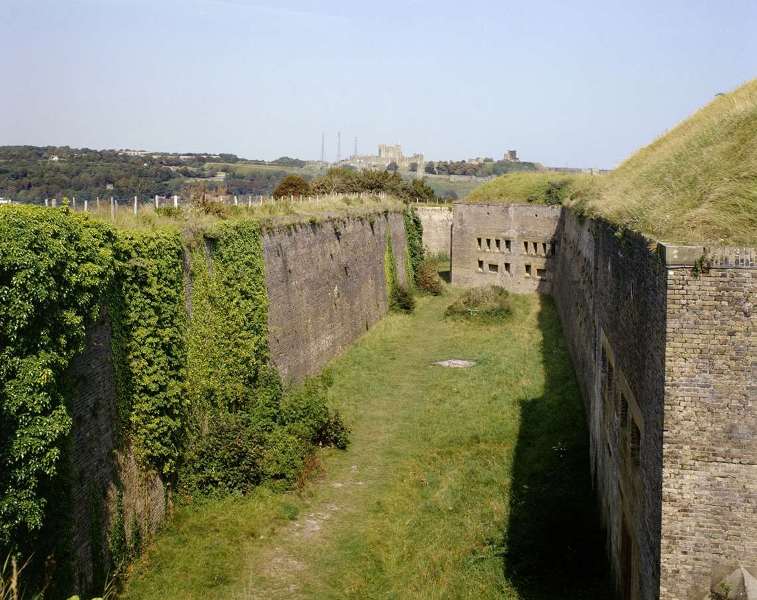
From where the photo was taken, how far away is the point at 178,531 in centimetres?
1165

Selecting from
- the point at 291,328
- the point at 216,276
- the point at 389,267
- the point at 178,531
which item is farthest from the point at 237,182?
the point at 178,531

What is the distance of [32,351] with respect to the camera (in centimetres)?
783

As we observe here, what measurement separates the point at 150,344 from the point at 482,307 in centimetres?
1963

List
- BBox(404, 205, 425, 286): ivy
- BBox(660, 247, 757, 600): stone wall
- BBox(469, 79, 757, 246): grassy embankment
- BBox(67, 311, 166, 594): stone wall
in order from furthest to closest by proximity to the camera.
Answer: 1. BBox(404, 205, 425, 286): ivy
2. BBox(67, 311, 166, 594): stone wall
3. BBox(469, 79, 757, 246): grassy embankment
4. BBox(660, 247, 757, 600): stone wall

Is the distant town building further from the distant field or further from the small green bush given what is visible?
the small green bush

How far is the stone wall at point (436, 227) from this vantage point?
42.0 metres

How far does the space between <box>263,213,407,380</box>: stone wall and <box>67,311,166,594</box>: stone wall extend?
6.75 meters

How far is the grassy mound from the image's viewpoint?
41688 millimetres

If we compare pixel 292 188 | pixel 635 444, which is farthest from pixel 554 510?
pixel 292 188

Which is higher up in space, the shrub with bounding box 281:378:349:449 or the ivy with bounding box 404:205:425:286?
the ivy with bounding box 404:205:425:286

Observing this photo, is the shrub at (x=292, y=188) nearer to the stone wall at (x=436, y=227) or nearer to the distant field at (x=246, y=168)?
the distant field at (x=246, y=168)

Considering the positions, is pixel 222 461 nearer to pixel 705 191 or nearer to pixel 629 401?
pixel 629 401

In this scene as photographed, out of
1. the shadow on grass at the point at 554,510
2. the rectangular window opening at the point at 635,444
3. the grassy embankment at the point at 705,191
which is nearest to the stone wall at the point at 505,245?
the shadow on grass at the point at 554,510

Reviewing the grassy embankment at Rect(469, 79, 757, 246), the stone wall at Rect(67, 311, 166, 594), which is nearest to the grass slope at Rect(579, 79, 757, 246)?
the grassy embankment at Rect(469, 79, 757, 246)
